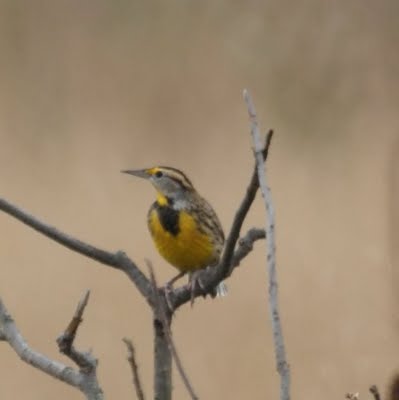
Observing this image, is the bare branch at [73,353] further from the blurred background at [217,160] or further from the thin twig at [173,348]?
the blurred background at [217,160]

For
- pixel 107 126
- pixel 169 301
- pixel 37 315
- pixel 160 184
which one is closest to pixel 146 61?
pixel 107 126

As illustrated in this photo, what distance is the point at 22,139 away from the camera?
3096 mm

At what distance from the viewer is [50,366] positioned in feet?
3.68

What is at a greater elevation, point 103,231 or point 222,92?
point 222,92

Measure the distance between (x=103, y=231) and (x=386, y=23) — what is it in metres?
0.78

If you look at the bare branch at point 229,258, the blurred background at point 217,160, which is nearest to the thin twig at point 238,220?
the bare branch at point 229,258

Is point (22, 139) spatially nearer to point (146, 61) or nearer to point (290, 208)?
point (146, 61)

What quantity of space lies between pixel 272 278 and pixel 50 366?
31cm

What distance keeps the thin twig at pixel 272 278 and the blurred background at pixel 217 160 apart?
2.10 m

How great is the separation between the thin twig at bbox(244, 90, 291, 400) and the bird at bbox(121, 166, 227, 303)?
3.51ft

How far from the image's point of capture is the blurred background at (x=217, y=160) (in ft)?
9.96

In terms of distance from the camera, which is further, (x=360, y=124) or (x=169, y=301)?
(x=360, y=124)

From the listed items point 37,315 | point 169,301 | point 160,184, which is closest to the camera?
point 169,301

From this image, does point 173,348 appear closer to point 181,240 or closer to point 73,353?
point 73,353
